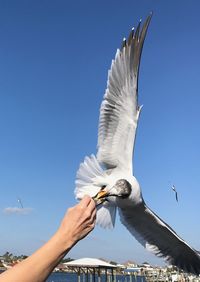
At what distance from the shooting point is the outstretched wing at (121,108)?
4559 millimetres

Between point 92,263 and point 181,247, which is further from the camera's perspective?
point 92,263

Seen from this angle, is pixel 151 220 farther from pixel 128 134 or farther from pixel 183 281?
pixel 183 281

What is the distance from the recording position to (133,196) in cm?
380

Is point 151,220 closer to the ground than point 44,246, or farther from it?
farther from it

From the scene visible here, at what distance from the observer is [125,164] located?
176 inches

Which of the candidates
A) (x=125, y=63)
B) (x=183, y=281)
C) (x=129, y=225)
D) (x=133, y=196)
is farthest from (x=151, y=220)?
(x=183, y=281)

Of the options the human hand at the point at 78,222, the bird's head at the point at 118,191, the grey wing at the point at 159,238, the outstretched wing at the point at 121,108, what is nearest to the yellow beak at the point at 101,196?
the bird's head at the point at 118,191

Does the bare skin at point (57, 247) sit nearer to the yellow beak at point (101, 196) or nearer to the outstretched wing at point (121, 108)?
the yellow beak at point (101, 196)

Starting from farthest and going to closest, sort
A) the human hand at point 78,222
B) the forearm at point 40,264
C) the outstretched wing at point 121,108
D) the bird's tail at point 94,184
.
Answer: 1. the outstretched wing at point 121,108
2. the bird's tail at point 94,184
3. the human hand at point 78,222
4. the forearm at point 40,264

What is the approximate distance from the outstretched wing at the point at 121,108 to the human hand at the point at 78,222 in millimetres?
3185

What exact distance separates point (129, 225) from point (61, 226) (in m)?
3.51

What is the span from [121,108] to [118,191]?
1.40 m

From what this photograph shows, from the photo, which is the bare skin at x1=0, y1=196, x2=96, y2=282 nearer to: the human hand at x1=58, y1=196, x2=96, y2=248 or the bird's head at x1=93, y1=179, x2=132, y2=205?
→ the human hand at x1=58, y1=196, x2=96, y2=248

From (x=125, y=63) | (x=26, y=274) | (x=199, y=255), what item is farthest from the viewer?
(x=125, y=63)
